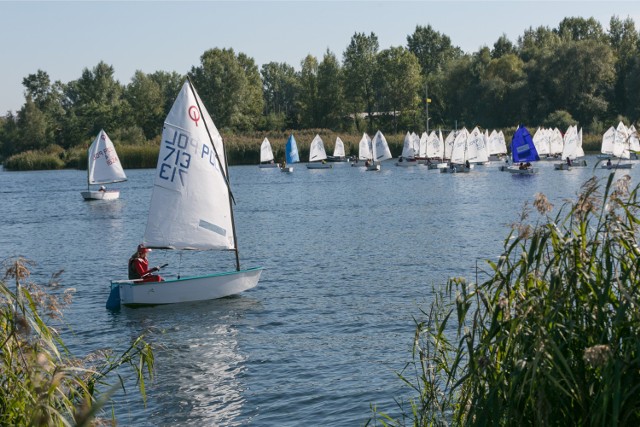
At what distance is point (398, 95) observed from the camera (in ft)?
412

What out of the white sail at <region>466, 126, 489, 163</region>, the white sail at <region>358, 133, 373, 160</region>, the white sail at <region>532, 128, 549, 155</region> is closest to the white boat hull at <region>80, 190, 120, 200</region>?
the white sail at <region>466, 126, 489, 163</region>

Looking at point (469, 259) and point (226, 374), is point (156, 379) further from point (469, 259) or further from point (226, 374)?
point (469, 259)

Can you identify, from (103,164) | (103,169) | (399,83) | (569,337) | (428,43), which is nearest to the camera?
(569,337)

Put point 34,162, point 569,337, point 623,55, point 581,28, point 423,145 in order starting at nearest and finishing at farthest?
1. point 569,337
2. point 423,145
3. point 34,162
4. point 623,55
5. point 581,28

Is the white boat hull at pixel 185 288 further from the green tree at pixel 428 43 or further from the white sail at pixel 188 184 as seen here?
the green tree at pixel 428 43

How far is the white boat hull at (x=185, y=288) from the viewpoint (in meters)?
21.6

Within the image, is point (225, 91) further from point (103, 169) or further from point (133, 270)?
point (133, 270)

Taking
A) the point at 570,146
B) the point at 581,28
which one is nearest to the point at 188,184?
the point at 570,146

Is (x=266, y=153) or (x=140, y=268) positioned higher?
(x=266, y=153)

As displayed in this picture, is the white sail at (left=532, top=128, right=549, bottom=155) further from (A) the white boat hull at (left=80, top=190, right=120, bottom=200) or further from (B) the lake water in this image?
(A) the white boat hull at (left=80, top=190, right=120, bottom=200)

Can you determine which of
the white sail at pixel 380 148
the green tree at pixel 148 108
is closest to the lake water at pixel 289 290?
the white sail at pixel 380 148

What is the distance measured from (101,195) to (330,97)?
69.7 metres

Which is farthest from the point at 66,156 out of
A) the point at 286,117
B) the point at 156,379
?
the point at 156,379

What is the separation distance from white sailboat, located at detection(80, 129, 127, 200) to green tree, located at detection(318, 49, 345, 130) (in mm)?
66672
